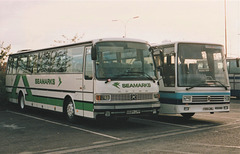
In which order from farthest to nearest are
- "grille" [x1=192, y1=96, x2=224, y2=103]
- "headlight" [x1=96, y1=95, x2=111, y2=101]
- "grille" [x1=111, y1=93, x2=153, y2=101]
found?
1. "grille" [x1=192, y1=96, x2=224, y2=103]
2. "grille" [x1=111, y1=93, x2=153, y2=101]
3. "headlight" [x1=96, y1=95, x2=111, y2=101]

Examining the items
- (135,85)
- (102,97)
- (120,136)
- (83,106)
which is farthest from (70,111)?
(120,136)

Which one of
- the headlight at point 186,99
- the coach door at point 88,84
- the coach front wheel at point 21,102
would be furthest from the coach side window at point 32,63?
the headlight at point 186,99

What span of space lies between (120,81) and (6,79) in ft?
37.1

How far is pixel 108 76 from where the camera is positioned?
1143 cm

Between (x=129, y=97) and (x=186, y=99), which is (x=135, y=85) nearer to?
(x=129, y=97)

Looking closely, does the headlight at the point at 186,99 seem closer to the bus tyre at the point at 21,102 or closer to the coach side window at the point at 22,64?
the bus tyre at the point at 21,102

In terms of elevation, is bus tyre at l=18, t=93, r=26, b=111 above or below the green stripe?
below

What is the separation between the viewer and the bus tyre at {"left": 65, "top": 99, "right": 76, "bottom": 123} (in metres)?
13.1

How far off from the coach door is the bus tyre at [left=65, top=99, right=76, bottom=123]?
1.10 m

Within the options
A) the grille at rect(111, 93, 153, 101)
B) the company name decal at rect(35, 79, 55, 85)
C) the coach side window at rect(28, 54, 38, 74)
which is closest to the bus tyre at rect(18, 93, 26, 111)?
the coach side window at rect(28, 54, 38, 74)

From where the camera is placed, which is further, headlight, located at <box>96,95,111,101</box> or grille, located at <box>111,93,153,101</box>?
grille, located at <box>111,93,153,101</box>

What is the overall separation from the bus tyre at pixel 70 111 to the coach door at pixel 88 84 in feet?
3.59

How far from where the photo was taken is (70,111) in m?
13.4

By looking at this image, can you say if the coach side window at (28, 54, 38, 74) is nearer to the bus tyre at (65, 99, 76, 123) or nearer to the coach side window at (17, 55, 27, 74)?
the coach side window at (17, 55, 27, 74)
